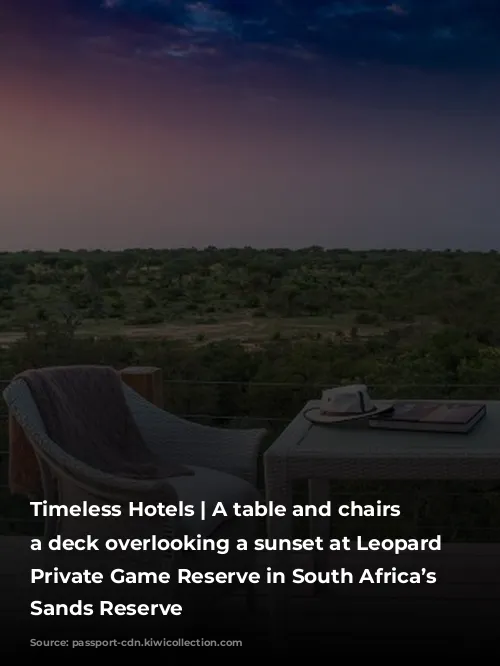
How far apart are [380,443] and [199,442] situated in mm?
849

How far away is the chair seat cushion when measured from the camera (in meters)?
2.53

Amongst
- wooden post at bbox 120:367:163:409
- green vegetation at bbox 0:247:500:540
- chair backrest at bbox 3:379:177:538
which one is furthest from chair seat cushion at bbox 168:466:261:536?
green vegetation at bbox 0:247:500:540

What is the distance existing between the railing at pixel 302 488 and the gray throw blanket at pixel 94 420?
614 millimetres

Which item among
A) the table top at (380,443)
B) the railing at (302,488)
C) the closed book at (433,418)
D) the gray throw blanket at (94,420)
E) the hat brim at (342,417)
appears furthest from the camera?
the railing at (302,488)

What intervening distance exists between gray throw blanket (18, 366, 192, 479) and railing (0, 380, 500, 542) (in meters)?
0.61

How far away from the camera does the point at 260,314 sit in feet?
28.0

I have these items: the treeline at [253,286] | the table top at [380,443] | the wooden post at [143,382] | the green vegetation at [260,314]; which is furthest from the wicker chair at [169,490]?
the treeline at [253,286]

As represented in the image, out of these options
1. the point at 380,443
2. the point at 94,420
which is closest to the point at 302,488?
the point at 94,420

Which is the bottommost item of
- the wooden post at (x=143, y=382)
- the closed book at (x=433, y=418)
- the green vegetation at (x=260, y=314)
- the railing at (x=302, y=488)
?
the railing at (x=302, y=488)

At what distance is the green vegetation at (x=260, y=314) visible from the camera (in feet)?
22.7

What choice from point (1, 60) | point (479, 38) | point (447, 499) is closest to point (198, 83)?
point (1, 60)

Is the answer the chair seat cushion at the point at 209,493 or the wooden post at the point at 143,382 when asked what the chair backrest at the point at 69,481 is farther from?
the wooden post at the point at 143,382

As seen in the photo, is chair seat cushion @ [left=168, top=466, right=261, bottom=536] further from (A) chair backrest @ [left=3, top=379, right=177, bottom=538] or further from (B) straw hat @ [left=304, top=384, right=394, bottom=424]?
(B) straw hat @ [left=304, top=384, right=394, bottom=424]

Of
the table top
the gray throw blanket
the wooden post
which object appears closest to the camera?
the table top
